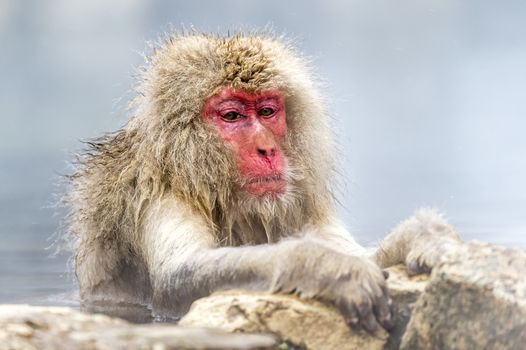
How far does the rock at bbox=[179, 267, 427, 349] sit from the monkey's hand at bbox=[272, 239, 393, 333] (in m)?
0.05

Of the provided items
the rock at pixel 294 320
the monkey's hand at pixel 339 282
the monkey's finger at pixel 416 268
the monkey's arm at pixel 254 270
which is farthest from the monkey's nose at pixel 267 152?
the rock at pixel 294 320

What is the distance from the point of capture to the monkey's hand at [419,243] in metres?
4.30

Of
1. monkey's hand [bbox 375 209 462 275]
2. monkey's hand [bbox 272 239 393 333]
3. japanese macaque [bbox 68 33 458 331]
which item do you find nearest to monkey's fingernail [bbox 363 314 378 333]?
monkey's hand [bbox 272 239 393 333]

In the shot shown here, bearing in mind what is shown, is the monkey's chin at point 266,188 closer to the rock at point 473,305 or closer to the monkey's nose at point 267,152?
the monkey's nose at point 267,152

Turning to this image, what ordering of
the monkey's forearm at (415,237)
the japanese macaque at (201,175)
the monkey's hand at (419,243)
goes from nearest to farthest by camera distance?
the monkey's hand at (419,243) → the monkey's forearm at (415,237) → the japanese macaque at (201,175)

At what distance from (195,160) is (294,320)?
6.15 feet

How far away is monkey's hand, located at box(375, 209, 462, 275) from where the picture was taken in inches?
169

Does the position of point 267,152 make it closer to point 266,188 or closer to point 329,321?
point 266,188

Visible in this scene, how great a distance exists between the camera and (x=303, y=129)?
5.83 metres

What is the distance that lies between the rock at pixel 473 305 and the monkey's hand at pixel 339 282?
206mm

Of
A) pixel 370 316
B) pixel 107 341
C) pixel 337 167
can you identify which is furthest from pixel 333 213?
pixel 107 341

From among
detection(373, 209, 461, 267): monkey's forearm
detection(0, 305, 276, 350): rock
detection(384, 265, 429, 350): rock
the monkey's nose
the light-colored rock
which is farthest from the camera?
the monkey's nose

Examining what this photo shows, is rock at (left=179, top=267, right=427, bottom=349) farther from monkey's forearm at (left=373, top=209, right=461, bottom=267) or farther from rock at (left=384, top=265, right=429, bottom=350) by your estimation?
monkey's forearm at (left=373, top=209, right=461, bottom=267)

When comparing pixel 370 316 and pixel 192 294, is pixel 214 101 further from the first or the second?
pixel 370 316
